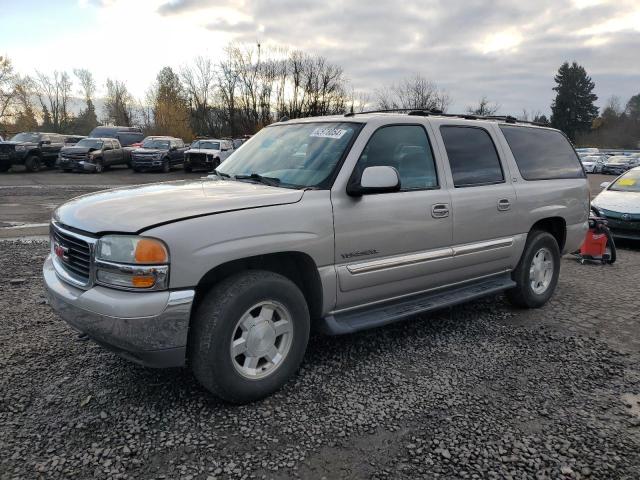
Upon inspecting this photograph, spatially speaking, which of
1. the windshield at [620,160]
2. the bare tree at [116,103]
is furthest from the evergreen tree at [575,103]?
the bare tree at [116,103]

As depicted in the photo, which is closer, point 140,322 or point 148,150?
point 140,322

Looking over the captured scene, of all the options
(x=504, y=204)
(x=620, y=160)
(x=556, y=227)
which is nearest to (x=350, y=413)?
(x=504, y=204)

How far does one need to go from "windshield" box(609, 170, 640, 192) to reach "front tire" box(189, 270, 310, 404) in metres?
8.79

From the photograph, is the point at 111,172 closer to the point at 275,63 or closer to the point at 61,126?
the point at 275,63

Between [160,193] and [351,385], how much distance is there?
1.86 meters

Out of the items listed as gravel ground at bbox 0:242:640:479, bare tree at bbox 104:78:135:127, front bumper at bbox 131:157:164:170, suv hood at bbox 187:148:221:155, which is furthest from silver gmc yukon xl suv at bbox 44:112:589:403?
bare tree at bbox 104:78:135:127

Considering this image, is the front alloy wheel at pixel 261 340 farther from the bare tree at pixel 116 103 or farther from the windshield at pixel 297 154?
the bare tree at pixel 116 103

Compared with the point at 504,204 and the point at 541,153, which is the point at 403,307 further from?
the point at 541,153

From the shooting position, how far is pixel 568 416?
3057 millimetres

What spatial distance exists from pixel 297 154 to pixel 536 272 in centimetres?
295

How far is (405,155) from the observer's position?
3.93m

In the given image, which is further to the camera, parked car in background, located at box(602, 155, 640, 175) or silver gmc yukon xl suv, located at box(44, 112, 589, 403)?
parked car in background, located at box(602, 155, 640, 175)

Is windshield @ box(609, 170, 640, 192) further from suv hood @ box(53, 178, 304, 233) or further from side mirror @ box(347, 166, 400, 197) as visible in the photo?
suv hood @ box(53, 178, 304, 233)

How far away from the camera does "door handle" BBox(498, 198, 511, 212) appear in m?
4.49
